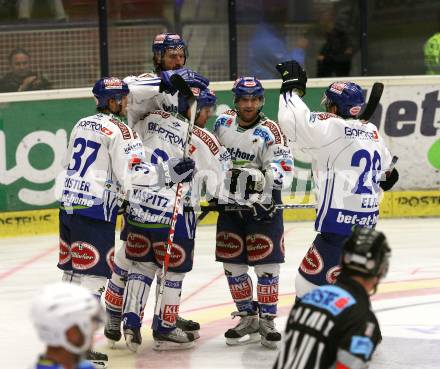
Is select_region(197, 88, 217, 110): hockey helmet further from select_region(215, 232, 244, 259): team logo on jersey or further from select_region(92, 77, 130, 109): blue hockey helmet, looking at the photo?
select_region(215, 232, 244, 259): team logo on jersey

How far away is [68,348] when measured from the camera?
404 centimetres

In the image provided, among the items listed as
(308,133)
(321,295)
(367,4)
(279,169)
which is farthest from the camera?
(367,4)

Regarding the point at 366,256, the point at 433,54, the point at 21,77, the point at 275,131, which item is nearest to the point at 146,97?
the point at 275,131

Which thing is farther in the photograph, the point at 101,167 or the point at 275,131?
the point at 275,131

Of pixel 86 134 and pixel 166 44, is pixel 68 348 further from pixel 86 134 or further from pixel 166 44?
pixel 166 44

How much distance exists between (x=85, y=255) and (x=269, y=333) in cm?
130

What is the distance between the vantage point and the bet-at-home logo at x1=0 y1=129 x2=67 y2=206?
465 inches

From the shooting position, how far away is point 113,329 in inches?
313

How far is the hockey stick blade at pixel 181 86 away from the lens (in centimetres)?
759

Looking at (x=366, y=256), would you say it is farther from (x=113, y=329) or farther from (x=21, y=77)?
(x=21, y=77)

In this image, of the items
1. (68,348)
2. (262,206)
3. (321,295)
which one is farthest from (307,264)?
(68,348)

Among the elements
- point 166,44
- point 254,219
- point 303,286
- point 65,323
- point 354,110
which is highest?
point 166,44

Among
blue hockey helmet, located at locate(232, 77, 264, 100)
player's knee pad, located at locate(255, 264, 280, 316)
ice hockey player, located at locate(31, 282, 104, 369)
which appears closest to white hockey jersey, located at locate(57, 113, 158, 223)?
blue hockey helmet, located at locate(232, 77, 264, 100)

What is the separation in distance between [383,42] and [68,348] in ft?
32.1
